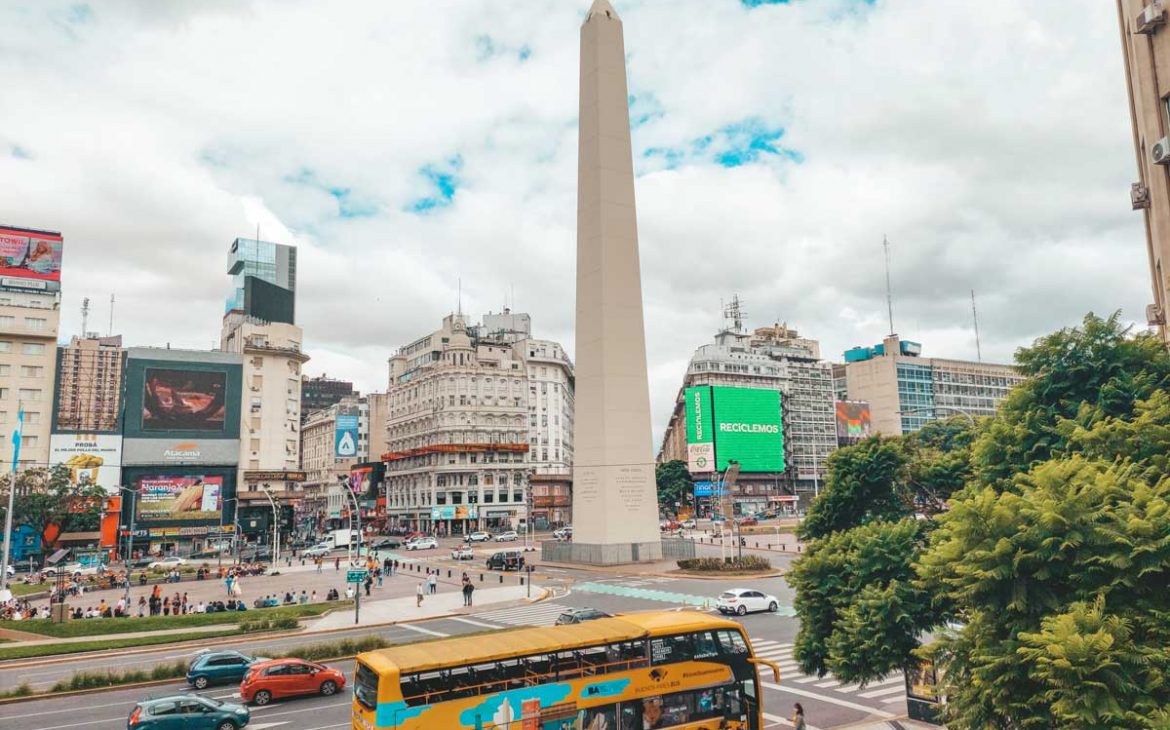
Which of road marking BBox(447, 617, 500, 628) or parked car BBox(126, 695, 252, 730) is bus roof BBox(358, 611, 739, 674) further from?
road marking BBox(447, 617, 500, 628)

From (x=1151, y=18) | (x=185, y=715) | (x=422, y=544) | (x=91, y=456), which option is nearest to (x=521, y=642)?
(x=185, y=715)

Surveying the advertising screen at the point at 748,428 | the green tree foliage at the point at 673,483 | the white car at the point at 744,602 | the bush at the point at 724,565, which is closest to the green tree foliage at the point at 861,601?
the white car at the point at 744,602

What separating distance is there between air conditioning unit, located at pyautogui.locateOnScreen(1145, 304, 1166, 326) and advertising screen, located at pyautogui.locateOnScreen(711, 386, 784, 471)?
372 feet

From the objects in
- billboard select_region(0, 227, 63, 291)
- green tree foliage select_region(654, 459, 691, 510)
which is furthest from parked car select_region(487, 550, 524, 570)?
billboard select_region(0, 227, 63, 291)

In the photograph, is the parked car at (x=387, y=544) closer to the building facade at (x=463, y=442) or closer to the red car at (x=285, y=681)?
the building facade at (x=463, y=442)

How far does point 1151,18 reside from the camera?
→ 13.9 m

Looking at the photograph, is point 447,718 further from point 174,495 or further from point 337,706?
point 174,495

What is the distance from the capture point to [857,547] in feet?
58.0

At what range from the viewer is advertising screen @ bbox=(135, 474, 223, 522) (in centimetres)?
9231

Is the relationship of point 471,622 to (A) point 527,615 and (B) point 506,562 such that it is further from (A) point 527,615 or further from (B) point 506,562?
(B) point 506,562

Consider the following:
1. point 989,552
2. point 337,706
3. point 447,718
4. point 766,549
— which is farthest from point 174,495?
point 989,552

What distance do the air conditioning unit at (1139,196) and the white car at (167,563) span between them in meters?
73.7

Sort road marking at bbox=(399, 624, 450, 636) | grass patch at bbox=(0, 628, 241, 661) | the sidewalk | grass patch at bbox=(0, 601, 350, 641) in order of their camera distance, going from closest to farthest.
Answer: grass patch at bbox=(0, 628, 241, 661)
road marking at bbox=(399, 624, 450, 636)
grass patch at bbox=(0, 601, 350, 641)
the sidewalk

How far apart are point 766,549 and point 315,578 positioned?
38265mm
